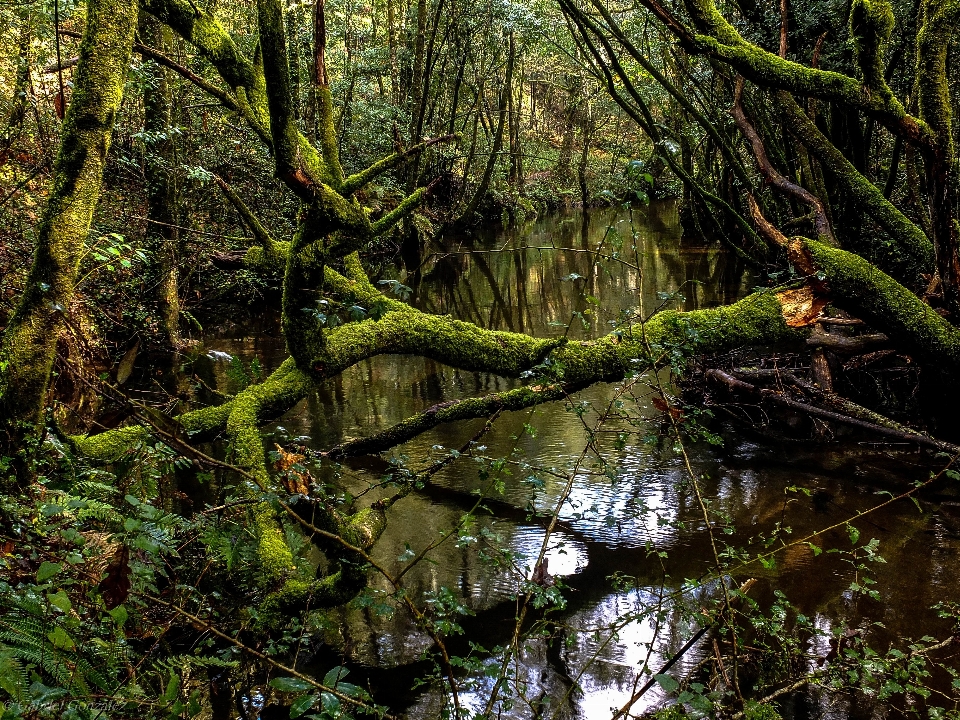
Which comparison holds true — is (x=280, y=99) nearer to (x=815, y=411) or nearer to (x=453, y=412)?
(x=453, y=412)

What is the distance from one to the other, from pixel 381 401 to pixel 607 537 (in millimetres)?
3962

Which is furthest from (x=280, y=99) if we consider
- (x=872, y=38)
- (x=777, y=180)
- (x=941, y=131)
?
(x=777, y=180)

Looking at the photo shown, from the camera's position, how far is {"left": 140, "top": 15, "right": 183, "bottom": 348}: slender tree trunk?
25.7ft

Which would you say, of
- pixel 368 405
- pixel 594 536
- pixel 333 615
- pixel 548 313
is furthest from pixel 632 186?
pixel 548 313

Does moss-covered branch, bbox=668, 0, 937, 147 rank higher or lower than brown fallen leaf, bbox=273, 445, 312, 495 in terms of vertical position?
higher

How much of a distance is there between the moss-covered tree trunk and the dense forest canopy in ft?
0.05

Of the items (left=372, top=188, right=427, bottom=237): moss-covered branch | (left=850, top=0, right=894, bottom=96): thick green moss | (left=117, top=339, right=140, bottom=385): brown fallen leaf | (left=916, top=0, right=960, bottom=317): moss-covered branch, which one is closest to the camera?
(left=372, top=188, right=427, bottom=237): moss-covered branch

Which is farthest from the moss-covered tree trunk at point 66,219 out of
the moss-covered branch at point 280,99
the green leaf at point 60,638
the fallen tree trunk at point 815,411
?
the fallen tree trunk at point 815,411

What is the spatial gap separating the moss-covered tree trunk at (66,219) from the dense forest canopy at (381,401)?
0.01 m

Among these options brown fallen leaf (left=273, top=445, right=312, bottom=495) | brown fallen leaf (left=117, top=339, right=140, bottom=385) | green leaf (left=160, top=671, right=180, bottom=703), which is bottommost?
green leaf (left=160, top=671, right=180, bottom=703)

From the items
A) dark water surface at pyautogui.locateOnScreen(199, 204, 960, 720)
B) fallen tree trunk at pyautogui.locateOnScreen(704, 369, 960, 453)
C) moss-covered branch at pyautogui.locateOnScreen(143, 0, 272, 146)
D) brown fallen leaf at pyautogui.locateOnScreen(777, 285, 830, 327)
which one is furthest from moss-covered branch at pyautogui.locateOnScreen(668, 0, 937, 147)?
moss-covered branch at pyautogui.locateOnScreen(143, 0, 272, 146)

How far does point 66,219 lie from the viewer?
3154 millimetres

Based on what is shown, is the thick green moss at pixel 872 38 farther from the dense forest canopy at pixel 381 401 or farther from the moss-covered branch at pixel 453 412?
the moss-covered branch at pixel 453 412

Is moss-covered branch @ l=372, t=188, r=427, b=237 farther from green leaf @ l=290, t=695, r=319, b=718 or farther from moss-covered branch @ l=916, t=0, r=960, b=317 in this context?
moss-covered branch @ l=916, t=0, r=960, b=317
